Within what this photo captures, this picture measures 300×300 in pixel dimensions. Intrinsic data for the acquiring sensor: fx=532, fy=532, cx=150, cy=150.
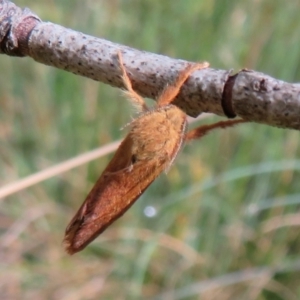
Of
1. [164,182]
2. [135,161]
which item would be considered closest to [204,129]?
[135,161]

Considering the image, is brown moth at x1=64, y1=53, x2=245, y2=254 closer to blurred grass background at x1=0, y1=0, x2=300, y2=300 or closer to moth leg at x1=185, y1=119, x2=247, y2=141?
moth leg at x1=185, y1=119, x2=247, y2=141

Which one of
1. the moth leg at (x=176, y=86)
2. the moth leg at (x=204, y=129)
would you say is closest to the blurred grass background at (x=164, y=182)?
the moth leg at (x=204, y=129)

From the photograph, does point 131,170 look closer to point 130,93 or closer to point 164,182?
point 130,93

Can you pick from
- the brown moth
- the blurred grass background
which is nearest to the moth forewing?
the brown moth

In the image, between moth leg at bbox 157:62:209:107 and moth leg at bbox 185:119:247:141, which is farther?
moth leg at bbox 185:119:247:141

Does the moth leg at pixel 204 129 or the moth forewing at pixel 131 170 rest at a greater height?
the moth leg at pixel 204 129

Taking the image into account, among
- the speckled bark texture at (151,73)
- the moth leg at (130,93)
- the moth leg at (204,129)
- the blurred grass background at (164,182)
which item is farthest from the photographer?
the blurred grass background at (164,182)

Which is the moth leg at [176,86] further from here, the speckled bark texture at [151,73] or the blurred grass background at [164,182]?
the blurred grass background at [164,182]

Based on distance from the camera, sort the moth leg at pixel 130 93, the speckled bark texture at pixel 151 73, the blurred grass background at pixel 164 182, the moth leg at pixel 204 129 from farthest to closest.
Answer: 1. the blurred grass background at pixel 164 182
2. the moth leg at pixel 204 129
3. the moth leg at pixel 130 93
4. the speckled bark texture at pixel 151 73
